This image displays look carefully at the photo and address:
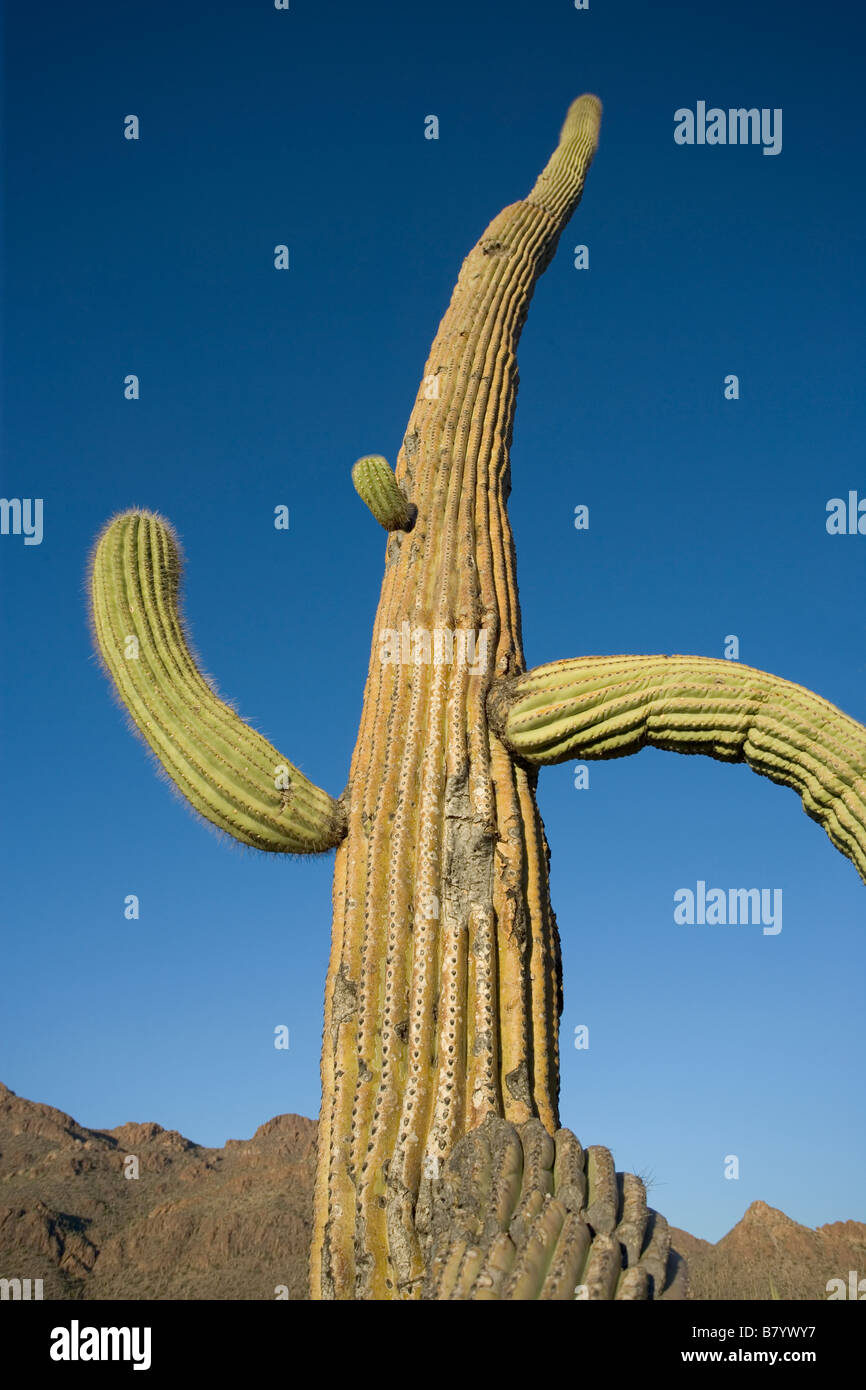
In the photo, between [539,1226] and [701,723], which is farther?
[701,723]

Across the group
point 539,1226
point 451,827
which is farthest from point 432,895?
point 539,1226

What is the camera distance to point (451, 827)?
13.9 ft

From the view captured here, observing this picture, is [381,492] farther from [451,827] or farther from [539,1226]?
[539,1226]

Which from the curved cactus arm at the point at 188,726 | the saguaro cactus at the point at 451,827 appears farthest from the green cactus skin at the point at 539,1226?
the curved cactus arm at the point at 188,726

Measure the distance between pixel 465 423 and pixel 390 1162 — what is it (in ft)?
11.1

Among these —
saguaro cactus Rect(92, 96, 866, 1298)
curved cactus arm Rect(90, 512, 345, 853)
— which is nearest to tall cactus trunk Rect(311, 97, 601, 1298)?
saguaro cactus Rect(92, 96, 866, 1298)

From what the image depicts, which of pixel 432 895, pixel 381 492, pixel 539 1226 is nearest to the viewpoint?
pixel 539 1226

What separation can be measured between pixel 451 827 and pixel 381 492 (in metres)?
1.70

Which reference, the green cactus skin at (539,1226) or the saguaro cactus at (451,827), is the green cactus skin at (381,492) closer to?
the saguaro cactus at (451,827)

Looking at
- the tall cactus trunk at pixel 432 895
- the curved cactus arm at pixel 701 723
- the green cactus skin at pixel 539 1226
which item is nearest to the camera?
the green cactus skin at pixel 539 1226

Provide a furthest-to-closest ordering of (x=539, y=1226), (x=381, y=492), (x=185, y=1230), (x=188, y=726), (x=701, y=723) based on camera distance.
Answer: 1. (x=185, y=1230)
2. (x=381, y=492)
3. (x=188, y=726)
4. (x=701, y=723)
5. (x=539, y=1226)

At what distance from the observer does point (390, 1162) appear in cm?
355

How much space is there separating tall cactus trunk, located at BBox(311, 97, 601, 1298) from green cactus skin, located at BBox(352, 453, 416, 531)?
71 millimetres

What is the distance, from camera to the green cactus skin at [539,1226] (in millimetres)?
2668
